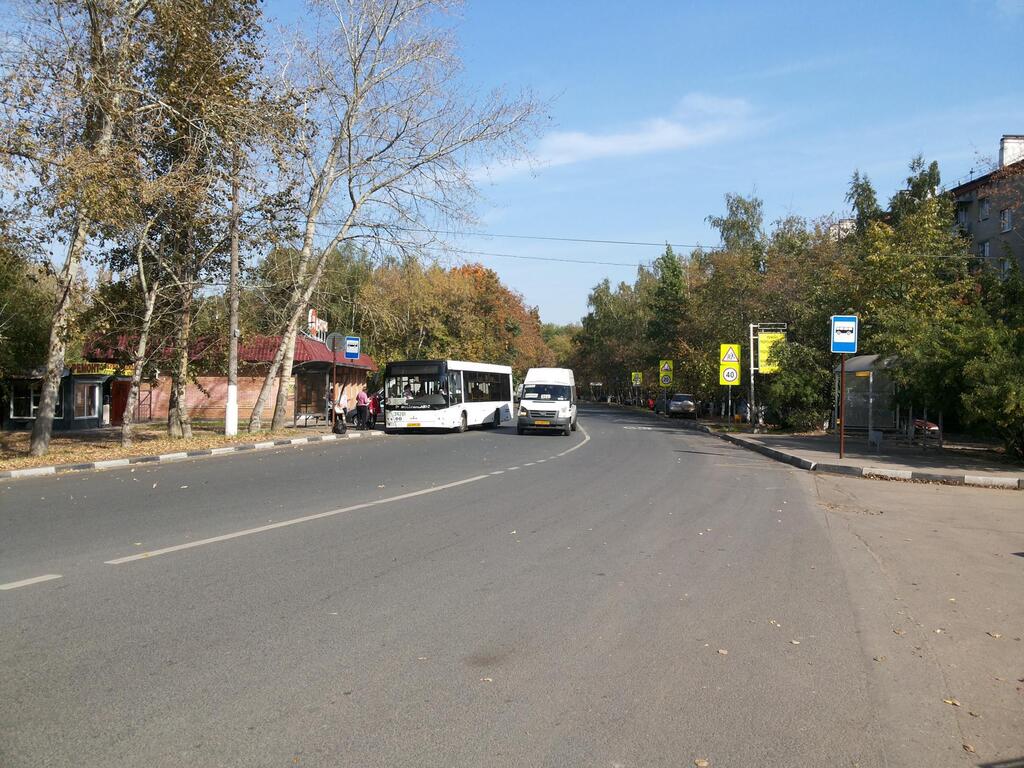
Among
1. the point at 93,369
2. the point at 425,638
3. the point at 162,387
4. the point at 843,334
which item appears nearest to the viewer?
the point at 425,638

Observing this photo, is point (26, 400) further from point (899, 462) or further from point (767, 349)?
point (899, 462)

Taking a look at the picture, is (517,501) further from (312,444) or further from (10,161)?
(312,444)

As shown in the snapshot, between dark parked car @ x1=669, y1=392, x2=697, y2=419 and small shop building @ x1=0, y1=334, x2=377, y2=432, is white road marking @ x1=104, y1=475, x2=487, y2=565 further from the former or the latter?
dark parked car @ x1=669, y1=392, x2=697, y2=419

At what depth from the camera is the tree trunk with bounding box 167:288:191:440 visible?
80.1 ft

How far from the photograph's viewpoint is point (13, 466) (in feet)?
56.5

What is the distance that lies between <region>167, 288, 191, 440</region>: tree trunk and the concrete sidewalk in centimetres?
1735

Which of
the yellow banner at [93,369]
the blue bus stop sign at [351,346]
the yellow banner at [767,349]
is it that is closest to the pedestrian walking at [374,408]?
the blue bus stop sign at [351,346]

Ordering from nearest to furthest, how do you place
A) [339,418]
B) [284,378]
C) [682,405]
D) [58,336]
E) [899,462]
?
[58,336]
[899,462]
[284,378]
[339,418]
[682,405]

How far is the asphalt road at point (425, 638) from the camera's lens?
13.2 feet

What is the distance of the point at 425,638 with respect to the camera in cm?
556

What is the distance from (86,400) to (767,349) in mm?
28749

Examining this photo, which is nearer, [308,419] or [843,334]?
[843,334]

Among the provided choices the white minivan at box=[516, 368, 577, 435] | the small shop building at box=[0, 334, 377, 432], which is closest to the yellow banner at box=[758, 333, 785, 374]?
the white minivan at box=[516, 368, 577, 435]

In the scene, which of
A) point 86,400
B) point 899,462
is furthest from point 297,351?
point 899,462
